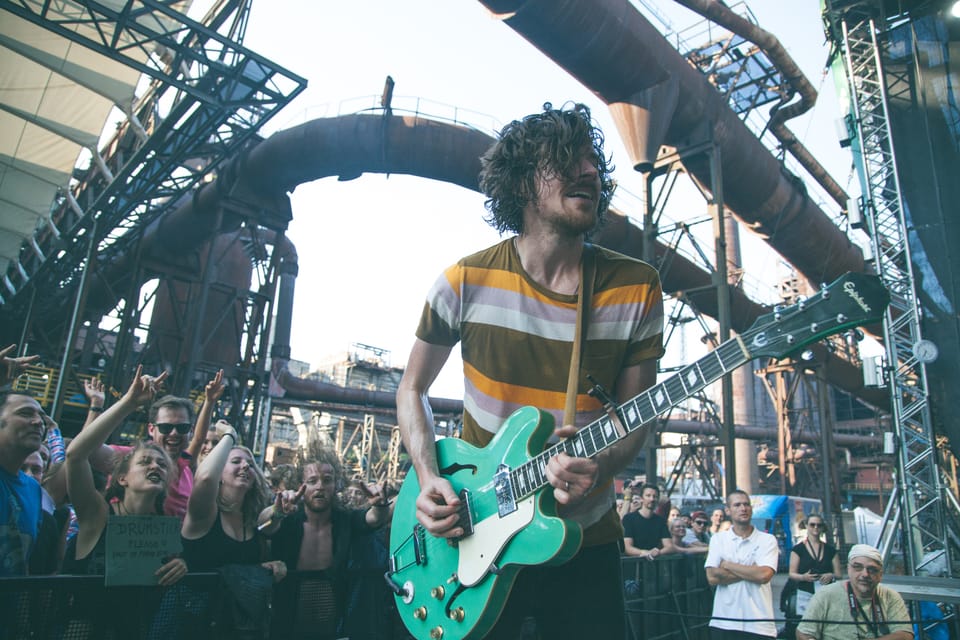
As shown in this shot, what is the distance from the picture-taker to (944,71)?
394 inches

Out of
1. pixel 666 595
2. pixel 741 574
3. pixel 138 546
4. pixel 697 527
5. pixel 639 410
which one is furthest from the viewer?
pixel 697 527

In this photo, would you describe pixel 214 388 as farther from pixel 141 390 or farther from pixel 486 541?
pixel 486 541

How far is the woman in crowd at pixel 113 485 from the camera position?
3045mm

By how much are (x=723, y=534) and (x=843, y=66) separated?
28.6 feet

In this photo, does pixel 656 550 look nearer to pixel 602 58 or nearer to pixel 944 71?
pixel 602 58

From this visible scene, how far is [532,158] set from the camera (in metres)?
2.05

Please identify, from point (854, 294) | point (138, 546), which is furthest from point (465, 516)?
point (138, 546)

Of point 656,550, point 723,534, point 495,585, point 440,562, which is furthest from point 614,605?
point 656,550

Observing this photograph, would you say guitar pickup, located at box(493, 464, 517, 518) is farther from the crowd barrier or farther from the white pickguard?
the crowd barrier

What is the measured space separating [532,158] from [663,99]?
10.3m

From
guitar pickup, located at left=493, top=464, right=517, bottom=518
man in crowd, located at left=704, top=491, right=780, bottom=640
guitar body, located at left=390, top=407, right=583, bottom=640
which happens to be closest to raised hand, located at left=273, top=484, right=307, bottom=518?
guitar body, located at left=390, top=407, right=583, bottom=640

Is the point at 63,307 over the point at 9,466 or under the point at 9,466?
over

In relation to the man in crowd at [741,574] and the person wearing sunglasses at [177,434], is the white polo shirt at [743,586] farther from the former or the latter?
the person wearing sunglasses at [177,434]

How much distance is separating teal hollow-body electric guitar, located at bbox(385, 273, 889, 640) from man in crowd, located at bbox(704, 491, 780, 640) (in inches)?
175
